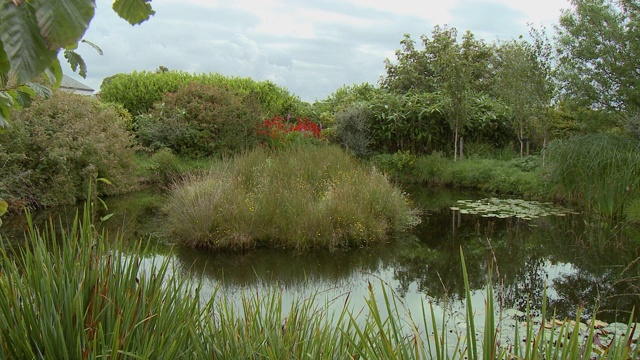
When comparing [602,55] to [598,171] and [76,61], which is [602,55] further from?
[76,61]

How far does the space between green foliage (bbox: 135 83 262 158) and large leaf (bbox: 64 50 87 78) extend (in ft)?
42.9

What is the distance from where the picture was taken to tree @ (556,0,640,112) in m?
11.0

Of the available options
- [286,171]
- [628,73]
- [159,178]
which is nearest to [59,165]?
[159,178]

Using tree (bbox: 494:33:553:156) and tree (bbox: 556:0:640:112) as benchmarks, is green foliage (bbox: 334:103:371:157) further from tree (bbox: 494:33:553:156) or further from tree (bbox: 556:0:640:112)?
tree (bbox: 556:0:640:112)

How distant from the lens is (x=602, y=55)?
11180 mm

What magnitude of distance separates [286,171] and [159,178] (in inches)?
229

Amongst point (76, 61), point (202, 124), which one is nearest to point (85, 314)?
point (76, 61)

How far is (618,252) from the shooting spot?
285 inches

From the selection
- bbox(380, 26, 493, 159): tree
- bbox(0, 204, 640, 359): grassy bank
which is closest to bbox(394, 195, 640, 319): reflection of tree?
bbox(0, 204, 640, 359): grassy bank

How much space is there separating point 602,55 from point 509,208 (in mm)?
3902

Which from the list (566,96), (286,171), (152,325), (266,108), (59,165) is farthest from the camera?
(266,108)

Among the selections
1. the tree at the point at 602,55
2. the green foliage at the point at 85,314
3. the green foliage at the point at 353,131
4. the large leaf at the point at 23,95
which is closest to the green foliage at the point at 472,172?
the green foliage at the point at 353,131

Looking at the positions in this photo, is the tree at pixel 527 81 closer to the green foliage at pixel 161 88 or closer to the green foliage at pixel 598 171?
the green foliage at pixel 598 171

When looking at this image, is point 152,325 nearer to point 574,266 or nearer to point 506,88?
point 574,266
